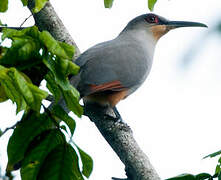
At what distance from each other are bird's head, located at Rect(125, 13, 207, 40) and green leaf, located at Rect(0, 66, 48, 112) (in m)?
4.76

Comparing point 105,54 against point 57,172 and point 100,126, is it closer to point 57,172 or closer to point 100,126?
point 100,126

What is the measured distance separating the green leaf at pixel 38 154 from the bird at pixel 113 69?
185cm

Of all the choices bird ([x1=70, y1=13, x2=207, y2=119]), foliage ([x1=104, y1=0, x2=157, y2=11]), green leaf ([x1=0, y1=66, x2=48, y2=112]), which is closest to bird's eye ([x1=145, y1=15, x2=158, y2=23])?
bird ([x1=70, y1=13, x2=207, y2=119])

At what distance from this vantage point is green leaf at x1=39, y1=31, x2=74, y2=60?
6.67ft

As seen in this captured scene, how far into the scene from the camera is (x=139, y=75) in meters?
5.19

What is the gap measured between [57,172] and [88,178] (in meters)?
0.26

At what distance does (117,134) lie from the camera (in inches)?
153

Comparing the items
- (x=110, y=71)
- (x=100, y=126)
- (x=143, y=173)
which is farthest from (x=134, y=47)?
(x=143, y=173)

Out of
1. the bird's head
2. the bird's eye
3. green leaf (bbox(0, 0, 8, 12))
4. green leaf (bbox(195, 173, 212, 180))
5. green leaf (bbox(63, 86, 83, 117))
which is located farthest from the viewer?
the bird's eye

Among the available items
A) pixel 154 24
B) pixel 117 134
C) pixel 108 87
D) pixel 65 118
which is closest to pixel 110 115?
pixel 108 87

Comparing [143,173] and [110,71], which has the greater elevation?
[110,71]

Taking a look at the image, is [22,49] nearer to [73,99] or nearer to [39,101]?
[39,101]

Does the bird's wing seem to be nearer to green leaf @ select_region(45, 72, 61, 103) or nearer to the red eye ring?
the red eye ring

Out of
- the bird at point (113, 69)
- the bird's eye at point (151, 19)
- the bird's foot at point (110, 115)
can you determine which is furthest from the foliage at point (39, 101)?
the bird's eye at point (151, 19)
